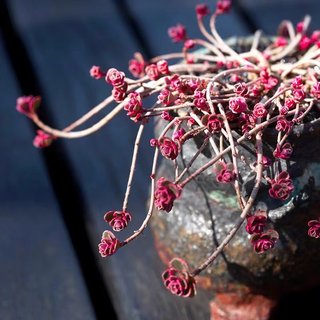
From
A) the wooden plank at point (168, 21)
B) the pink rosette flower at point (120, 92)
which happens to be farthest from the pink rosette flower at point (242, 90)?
the wooden plank at point (168, 21)

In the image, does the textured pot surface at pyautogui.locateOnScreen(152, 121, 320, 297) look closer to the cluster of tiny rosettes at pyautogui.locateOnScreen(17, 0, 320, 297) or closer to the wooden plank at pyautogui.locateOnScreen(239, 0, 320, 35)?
the cluster of tiny rosettes at pyautogui.locateOnScreen(17, 0, 320, 297)

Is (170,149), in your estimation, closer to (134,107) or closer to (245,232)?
(134,107)

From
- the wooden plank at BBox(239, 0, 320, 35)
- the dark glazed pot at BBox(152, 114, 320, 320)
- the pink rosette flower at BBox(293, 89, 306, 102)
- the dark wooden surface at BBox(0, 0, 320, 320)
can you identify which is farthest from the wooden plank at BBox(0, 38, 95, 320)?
the wooden plank at BBox(239, 0, 320, 35)

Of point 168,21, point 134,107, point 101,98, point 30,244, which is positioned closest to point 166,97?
point 134,107

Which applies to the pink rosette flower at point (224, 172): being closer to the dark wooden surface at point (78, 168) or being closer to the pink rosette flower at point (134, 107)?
the pink rosette flower at point (134, 107)

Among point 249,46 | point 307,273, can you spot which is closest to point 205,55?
point 249,46

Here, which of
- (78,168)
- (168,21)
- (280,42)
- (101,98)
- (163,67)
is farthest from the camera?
(168,21)

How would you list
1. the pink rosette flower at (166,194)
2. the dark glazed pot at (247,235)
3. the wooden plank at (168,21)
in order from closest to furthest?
the pink rosette flower at (166,194) < the dark glazed pot at (247,235) < the wooden plank at (168,21)
